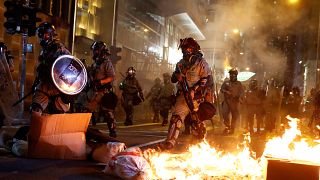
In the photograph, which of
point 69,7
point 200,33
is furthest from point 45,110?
point 200,33

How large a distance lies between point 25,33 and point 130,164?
808 centimetres

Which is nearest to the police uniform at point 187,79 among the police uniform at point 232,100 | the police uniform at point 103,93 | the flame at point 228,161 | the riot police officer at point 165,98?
the flame at point 228,161

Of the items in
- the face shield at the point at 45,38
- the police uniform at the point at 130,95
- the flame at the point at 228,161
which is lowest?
the flame at the point at 228,161

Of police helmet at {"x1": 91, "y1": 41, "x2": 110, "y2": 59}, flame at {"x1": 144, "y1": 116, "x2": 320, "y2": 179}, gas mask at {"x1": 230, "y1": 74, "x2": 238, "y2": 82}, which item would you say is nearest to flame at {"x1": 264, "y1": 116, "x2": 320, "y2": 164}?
flame at {"x1": 144, "y1": 116, "x2": 320, "y2": 179}

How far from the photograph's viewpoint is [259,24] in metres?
34.5

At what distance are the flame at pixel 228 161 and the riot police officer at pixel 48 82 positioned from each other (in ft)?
5.88

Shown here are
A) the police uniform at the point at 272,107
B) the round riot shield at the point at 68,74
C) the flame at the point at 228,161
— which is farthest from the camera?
the police uniform at the point at 272,107

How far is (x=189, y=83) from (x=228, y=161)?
2102 mm

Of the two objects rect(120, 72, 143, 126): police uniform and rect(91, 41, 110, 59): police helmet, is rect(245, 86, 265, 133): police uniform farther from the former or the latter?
rect(91, 41, 110, 59): police helmet

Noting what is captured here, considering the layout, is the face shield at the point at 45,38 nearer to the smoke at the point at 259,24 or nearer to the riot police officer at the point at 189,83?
the riot police officer at the point at 189,83

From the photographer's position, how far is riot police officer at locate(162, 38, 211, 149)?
752 centimetres

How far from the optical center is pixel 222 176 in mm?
5215

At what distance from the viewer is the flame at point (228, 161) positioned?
485cm

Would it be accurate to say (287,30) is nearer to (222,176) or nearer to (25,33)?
(25,33)
